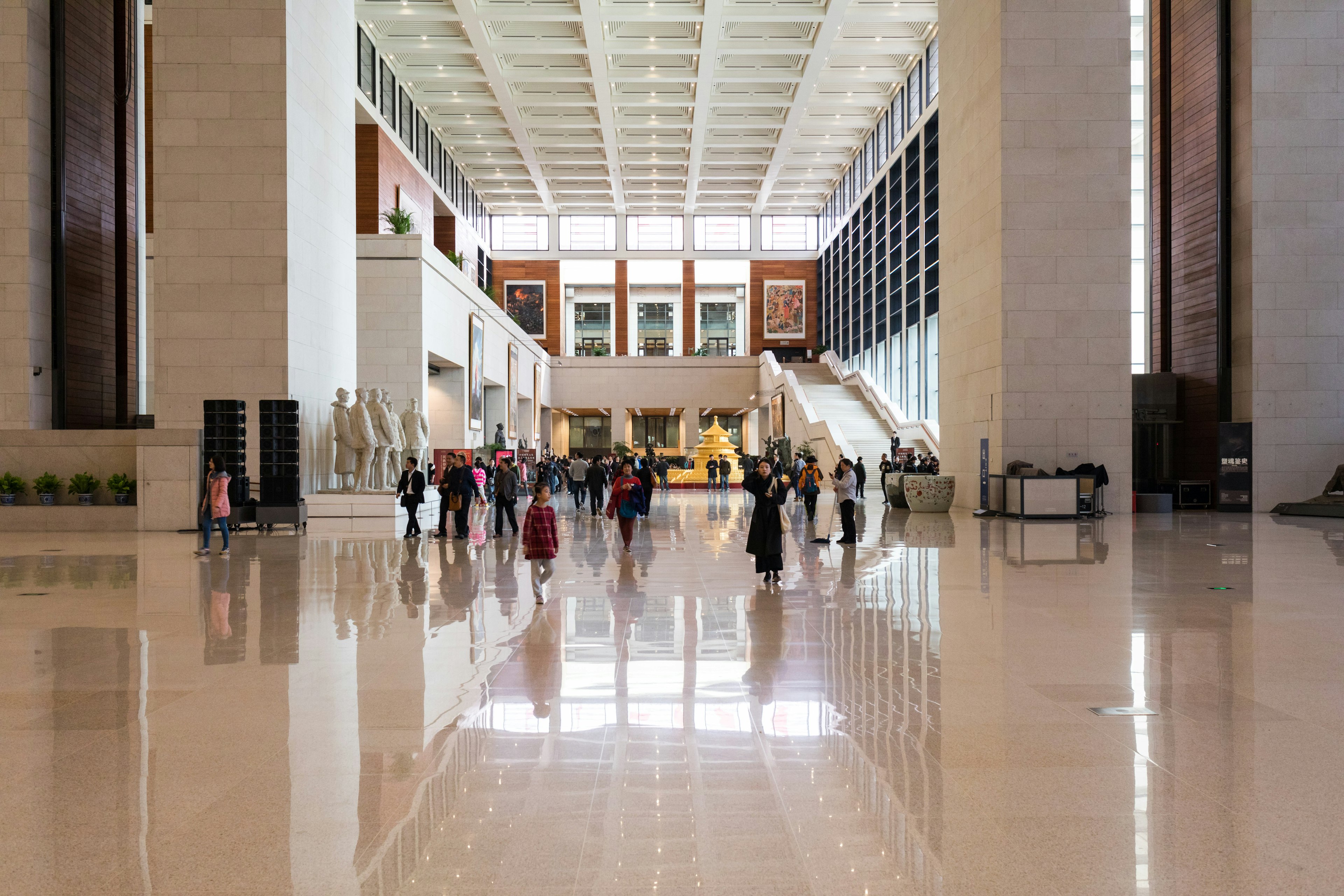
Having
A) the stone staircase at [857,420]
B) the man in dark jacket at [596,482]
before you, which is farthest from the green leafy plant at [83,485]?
the stone staircase at [857,420]

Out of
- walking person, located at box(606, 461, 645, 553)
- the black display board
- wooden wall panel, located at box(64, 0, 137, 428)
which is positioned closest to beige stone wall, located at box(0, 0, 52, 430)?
wooden wall panel, located at box(64, 0, 137, 428)

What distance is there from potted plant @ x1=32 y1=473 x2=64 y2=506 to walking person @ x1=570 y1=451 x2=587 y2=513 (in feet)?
33.7

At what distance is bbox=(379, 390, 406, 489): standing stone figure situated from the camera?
17.5 m

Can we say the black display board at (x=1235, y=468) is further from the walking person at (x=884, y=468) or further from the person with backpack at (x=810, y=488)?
the person with backpack at (x=810, y=488)

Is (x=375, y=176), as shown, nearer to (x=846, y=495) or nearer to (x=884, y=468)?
(x=884, y=468)

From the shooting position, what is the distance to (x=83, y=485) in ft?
54.9

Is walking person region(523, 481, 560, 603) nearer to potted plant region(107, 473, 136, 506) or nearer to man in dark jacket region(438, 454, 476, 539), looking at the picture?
man in dark jacket region(438, 454, 476, 539)

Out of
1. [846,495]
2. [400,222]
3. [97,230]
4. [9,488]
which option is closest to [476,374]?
[400,222]

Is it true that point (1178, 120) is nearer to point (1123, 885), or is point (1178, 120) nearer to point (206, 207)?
point (206, 207)

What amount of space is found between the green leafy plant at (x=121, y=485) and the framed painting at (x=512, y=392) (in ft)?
69.3

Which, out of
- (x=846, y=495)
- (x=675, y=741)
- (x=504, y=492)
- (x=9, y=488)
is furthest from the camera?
(x=9, y=488)

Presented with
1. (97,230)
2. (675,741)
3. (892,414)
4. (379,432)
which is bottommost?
(675,741)

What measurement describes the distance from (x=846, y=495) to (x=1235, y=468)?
1346cm

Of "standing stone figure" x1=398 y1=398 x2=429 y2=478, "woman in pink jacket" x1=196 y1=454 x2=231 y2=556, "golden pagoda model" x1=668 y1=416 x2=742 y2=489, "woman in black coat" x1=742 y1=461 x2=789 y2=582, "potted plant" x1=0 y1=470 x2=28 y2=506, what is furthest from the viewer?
"golden pagoda model" x1=668 y1=416 x2=742 y2=489
